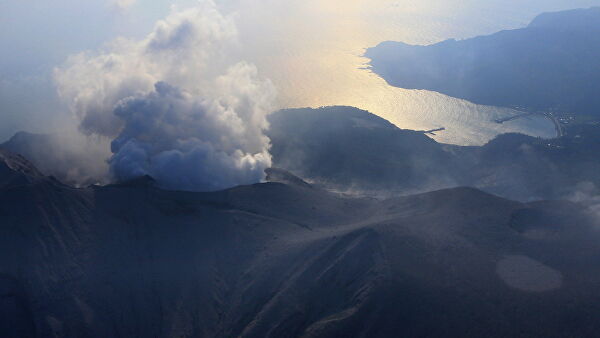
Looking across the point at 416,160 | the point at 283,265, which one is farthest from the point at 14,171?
the point at 416,160

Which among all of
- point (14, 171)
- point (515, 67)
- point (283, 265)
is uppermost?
point (515, 67)

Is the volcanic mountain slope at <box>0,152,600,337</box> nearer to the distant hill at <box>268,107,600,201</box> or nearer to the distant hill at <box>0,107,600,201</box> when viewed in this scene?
the distant hill at <box>0,107,600,201</box>

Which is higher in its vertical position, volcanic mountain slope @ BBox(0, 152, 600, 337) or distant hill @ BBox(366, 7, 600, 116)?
distant hill @ BBox(366, 7, 600, 116)

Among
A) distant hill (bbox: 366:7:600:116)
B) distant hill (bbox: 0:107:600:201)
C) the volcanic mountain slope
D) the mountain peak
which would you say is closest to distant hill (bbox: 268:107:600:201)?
distant hill (bbox: 0:107:600:201)

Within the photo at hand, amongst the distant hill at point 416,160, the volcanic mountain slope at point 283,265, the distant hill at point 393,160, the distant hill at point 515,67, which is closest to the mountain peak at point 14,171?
the volcanic mountain slope at point 283,265

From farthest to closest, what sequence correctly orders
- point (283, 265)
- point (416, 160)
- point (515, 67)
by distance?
point (515, 67) < point (416, 160) < point (283, 265)

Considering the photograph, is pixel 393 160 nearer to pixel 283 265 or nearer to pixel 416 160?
pixel 416 160

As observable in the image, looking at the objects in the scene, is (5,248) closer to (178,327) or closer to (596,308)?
(178,327)
